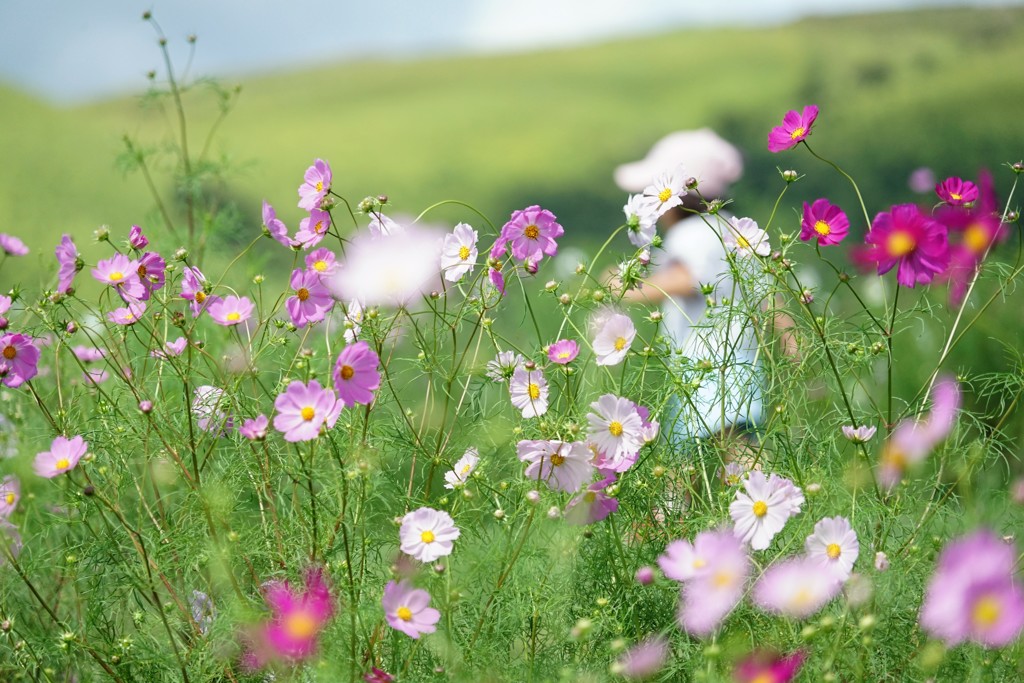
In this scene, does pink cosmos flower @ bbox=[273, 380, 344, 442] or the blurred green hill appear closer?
pink cosmos flower @ bbox=[273, 380, 344, 442]

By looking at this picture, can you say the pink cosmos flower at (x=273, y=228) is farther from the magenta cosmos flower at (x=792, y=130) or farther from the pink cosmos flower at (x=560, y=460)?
the magenta cosmos flower at (x=792, y=130)

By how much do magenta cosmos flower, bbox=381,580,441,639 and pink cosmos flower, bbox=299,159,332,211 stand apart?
0.38 m

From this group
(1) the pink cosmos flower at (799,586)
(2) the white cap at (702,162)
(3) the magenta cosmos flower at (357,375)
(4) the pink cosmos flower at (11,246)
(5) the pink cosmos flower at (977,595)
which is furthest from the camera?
(2) the white cap at (702,162)

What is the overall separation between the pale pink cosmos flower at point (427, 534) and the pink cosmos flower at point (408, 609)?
0.14ft

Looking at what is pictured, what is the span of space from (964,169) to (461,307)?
6313mm

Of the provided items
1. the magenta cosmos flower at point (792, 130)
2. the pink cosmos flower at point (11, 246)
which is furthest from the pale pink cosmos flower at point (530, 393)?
the pink cosmos flower at point (11, 246)

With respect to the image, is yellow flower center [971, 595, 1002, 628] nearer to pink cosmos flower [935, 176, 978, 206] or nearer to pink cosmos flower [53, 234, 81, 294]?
pink cosmos flower [935, 176, 978, 206]

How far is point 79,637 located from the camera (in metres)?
1.05

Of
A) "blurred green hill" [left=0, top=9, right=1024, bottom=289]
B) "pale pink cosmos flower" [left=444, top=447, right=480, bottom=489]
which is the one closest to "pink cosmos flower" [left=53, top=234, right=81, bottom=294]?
"pale pink cosmos flower" [left=444, top=447, right=480, bottom=489]

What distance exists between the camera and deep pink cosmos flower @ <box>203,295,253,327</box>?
0.96m

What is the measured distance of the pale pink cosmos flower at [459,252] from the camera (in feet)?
3.29

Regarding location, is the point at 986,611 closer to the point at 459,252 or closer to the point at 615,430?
the point at 615,430

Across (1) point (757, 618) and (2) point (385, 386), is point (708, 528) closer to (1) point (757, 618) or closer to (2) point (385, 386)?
(1) point (757, 618)

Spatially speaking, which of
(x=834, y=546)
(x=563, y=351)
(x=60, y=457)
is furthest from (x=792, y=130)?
(x=60, y=457)
